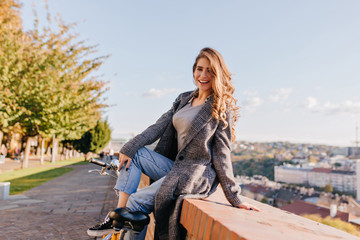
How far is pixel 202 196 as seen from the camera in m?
1.91

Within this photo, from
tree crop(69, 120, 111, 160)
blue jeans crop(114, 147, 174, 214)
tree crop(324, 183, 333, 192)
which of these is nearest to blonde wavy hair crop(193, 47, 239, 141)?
blue jeans crop(114, 147, 174, 214)

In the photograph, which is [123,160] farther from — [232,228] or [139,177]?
[232,228]

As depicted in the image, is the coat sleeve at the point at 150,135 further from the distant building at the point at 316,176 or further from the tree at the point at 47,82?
the distant building at the point at 316,176

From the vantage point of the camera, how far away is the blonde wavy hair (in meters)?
2.07

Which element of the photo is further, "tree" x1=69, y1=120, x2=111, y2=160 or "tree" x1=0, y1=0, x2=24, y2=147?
"tree" x1=69, y1=120, x2=111, y2=160

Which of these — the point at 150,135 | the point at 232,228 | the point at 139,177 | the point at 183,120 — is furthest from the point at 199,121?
the point at 232,228

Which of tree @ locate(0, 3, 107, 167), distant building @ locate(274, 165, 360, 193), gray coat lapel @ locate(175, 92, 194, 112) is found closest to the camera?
gray coat lapel @ locate(175, 92, 194, 112)

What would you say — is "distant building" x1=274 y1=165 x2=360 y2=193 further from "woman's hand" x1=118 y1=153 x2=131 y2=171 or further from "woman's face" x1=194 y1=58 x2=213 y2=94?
"woman's hand" x1=118 y1=153 x2=131 y2=171

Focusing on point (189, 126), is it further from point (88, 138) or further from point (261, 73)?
point (261, 73)

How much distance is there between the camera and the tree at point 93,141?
89.2 feet

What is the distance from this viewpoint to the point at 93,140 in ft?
88.8

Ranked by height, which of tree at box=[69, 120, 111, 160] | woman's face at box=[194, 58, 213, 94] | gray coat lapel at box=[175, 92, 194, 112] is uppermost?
woman's face at box=[194, 58, 213, 94]

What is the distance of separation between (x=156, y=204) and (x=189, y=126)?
2.12 feet

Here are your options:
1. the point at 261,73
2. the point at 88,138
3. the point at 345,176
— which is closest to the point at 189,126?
the point at 88,138
